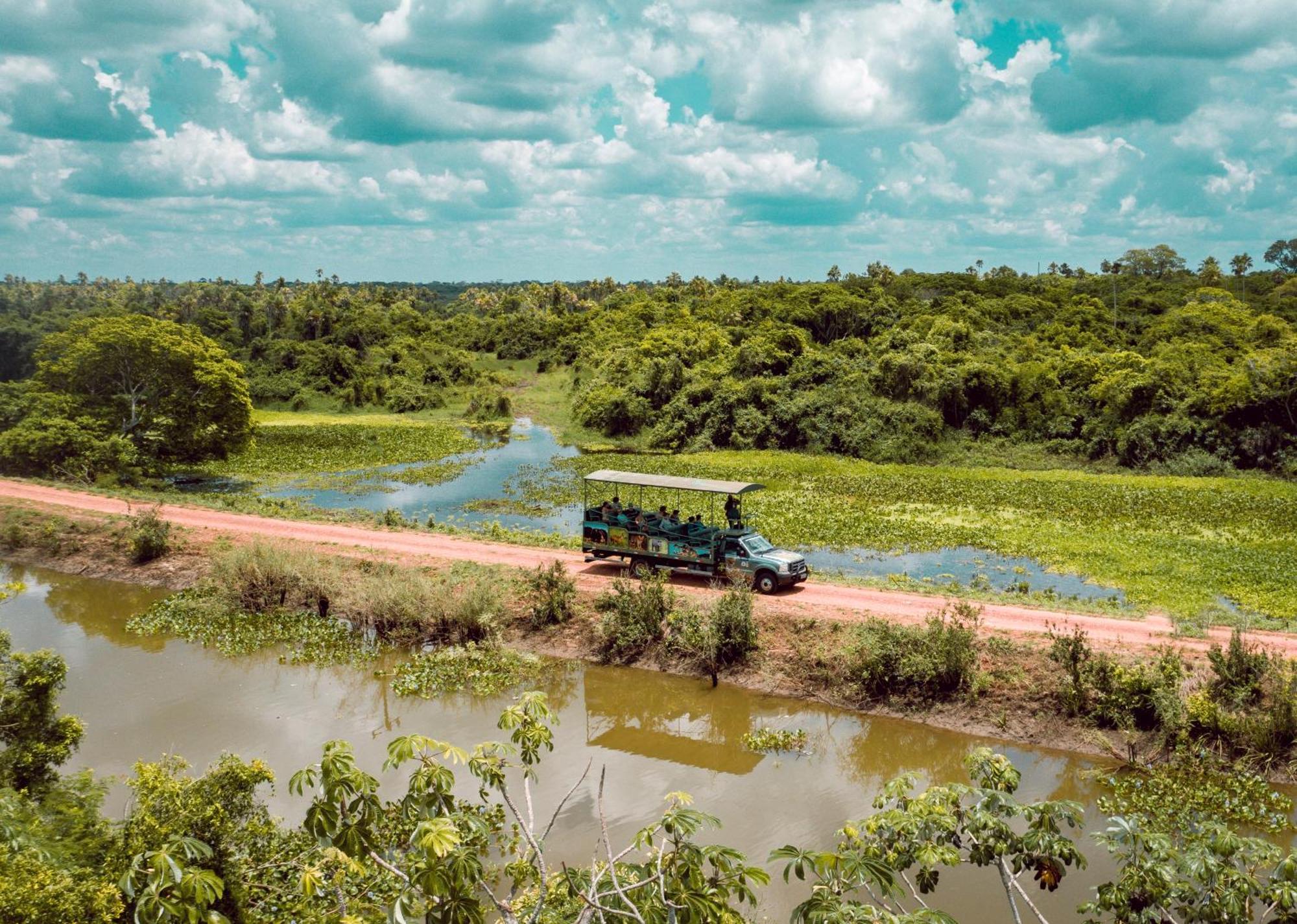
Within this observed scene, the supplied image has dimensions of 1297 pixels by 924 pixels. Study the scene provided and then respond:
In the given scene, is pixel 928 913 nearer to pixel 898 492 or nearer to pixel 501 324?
pixel 898 492

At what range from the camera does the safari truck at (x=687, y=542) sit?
21159mm

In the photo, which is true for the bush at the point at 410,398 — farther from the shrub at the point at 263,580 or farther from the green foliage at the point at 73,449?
the shrub at the point at 263,580

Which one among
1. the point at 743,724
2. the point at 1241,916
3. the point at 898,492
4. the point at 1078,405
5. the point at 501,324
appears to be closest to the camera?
the point at 1241,916

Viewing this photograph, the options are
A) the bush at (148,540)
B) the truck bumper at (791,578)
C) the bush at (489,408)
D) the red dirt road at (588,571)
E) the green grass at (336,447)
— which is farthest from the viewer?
the bush at (489,408)

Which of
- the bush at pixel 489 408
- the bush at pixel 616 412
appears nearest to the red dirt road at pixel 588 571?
the bush at pixel 616 412

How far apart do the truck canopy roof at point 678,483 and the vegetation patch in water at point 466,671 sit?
16.5ft

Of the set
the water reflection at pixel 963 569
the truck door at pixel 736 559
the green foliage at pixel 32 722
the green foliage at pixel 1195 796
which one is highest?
the green foliage at pixel 32 722

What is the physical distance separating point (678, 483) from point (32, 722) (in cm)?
1459

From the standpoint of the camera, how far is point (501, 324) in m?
94.4

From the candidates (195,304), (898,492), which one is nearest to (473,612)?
(898,492)

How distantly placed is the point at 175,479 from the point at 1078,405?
44950 mm

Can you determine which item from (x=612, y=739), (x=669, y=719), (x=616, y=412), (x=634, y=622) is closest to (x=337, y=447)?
(x=616, y=412)

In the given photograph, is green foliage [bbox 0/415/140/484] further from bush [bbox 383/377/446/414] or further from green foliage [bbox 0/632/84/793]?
bush [bbox 383/377/446/414]

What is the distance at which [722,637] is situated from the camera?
1825 cm
